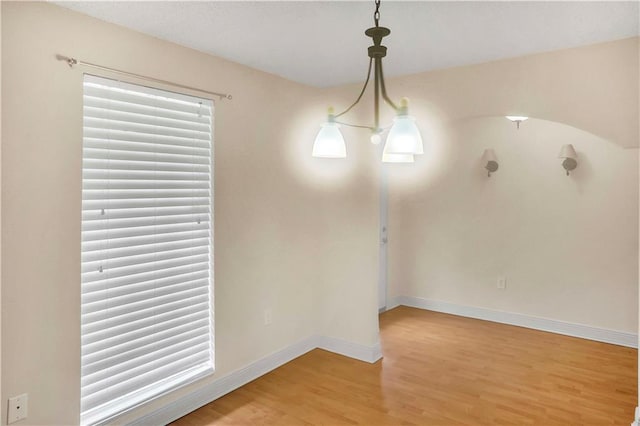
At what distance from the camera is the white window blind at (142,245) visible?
2.23 metres

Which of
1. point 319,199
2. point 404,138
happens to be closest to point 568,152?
point 319,199

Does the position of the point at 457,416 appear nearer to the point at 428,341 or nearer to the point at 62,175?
the point at 428,341

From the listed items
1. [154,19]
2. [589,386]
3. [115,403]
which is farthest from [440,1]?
[589,386]

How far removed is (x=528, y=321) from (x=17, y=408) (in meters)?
4.46

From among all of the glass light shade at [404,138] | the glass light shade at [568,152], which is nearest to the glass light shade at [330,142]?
the glass light shade at [404,138]

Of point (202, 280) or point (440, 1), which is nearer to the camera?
point (440, 1)

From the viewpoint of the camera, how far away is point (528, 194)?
14.4 feet

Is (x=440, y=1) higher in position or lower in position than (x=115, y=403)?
higher

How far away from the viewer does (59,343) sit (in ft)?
6.86

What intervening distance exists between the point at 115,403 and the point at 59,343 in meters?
0.52

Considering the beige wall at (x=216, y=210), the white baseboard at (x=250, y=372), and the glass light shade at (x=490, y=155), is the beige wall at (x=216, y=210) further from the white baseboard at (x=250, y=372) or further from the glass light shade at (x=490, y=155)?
the glass light shade at (x=490, y=155)

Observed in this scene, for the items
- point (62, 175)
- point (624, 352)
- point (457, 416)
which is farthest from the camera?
point (624, 352)

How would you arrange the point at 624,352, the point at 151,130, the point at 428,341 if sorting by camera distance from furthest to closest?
the point at 428,341 → the point at 624,352 → the point at 151,130

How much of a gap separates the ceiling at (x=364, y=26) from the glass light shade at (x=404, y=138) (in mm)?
714
